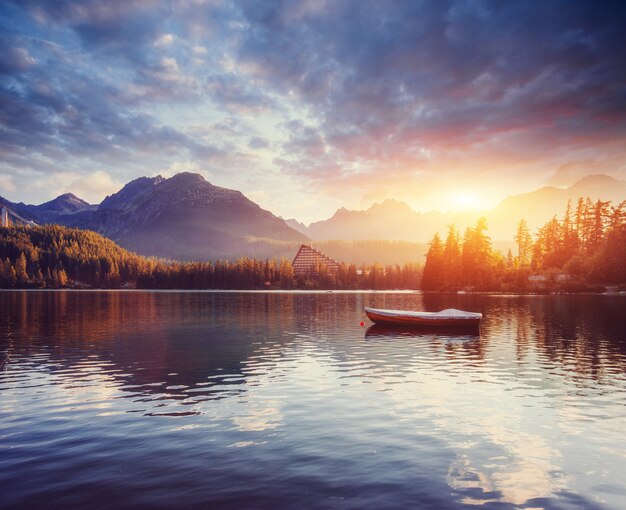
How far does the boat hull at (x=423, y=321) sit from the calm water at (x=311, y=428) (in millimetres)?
17027

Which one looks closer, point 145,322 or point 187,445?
point 187,445

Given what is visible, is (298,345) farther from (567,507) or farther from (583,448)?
(567,507)

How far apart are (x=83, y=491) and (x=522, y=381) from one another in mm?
28439

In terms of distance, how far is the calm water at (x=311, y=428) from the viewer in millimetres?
14352

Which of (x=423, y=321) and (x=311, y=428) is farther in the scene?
(x=423, y=321)

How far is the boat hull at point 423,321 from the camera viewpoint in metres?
62.4

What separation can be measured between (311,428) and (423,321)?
47590 millimetres

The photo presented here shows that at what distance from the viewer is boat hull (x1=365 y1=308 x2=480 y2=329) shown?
205 ft

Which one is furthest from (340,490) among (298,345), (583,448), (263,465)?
(298,345)

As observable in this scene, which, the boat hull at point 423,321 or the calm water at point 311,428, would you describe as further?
the boat hull at point 423,321

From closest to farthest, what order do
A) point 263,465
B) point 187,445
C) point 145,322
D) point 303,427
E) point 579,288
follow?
point 263,465, point 187,445, point 303,427, point 145,322, point 579,288

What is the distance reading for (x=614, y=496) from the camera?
46.9 feet

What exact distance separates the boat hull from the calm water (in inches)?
670

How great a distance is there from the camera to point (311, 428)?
2081 centimetres
